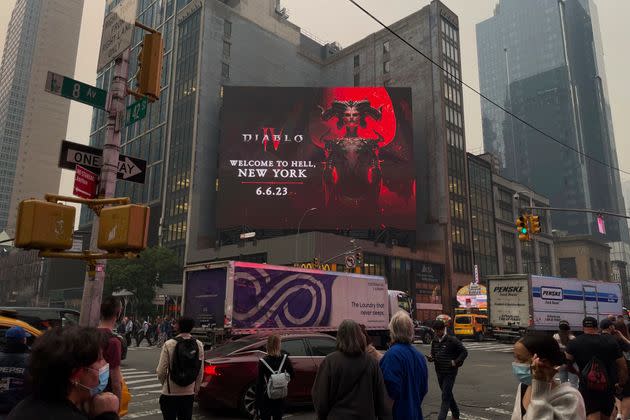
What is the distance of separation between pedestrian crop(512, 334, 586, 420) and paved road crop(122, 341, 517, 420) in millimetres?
7037

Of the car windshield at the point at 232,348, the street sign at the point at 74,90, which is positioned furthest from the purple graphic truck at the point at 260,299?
the street sign at the point at 74,90

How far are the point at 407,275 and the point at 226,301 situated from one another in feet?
168

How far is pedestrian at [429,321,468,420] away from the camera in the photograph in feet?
30.3

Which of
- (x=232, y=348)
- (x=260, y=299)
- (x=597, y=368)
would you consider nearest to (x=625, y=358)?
(x=597, y=368)

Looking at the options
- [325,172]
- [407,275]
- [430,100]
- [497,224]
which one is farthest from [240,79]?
[497,224]

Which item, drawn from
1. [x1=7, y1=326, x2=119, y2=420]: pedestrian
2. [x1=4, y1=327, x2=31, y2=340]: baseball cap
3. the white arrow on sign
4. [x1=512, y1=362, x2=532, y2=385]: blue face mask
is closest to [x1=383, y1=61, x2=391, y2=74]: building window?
the white arrow on sign

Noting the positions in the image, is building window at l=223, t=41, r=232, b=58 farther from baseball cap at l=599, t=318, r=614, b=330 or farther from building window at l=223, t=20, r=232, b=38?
baseball cap at l=599, t=318, r=614, b=330

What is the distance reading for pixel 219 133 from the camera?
77.6m

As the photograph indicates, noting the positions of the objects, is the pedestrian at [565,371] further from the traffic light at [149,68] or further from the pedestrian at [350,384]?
the traffic light at [149,68]

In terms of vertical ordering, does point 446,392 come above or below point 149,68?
below

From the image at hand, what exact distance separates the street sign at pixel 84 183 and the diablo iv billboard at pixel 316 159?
59.3 meters

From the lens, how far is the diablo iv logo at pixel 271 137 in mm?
69375

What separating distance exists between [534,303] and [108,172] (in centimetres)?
2587

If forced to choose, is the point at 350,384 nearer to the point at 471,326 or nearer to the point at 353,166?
the point at 471,326
